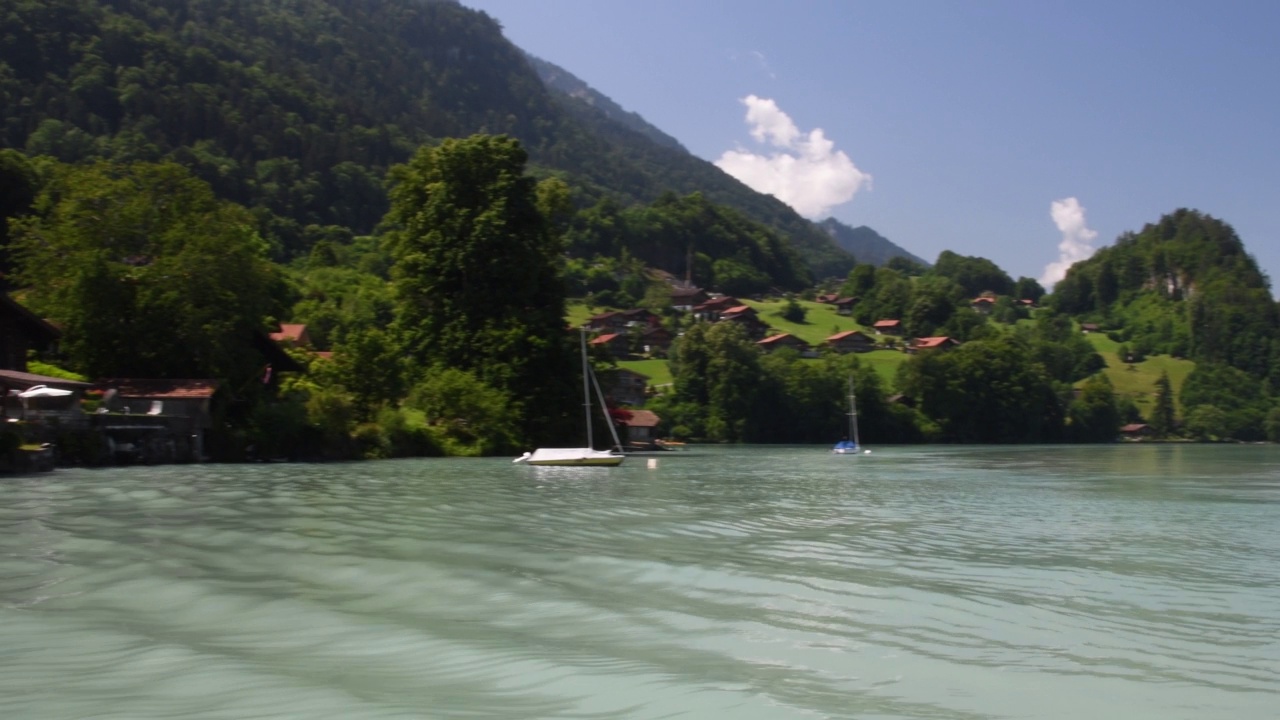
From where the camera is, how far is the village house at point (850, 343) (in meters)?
155

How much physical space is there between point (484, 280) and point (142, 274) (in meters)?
19.4

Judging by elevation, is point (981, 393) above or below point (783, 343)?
below

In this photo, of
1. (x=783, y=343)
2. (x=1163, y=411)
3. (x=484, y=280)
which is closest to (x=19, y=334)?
(x=484, y=280)

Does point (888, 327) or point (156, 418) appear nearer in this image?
point (156, 418)

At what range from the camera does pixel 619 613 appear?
13.3m

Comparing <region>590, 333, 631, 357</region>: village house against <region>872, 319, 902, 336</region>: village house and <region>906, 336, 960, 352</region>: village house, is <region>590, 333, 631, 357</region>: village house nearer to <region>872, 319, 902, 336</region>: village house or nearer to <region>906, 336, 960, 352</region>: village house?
<region>906, 336, 960, 352</region>: village house

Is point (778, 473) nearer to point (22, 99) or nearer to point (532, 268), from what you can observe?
point (532, 268)

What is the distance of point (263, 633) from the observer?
38.3 ft

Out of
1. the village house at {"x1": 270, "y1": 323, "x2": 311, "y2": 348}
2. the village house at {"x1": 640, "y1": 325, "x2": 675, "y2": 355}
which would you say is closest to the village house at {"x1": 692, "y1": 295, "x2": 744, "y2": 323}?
the village house at {"x1": 640, "y1": 325, "x2": 675, "y2": 355}

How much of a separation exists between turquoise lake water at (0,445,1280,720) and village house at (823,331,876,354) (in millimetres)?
128110

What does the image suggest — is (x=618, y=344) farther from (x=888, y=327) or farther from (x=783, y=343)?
(x=888, y=327)

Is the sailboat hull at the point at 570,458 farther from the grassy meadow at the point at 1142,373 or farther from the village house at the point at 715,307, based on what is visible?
the village house at the point at 715,307

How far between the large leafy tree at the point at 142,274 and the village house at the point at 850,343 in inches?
4318

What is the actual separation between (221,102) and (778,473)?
6807 inches
